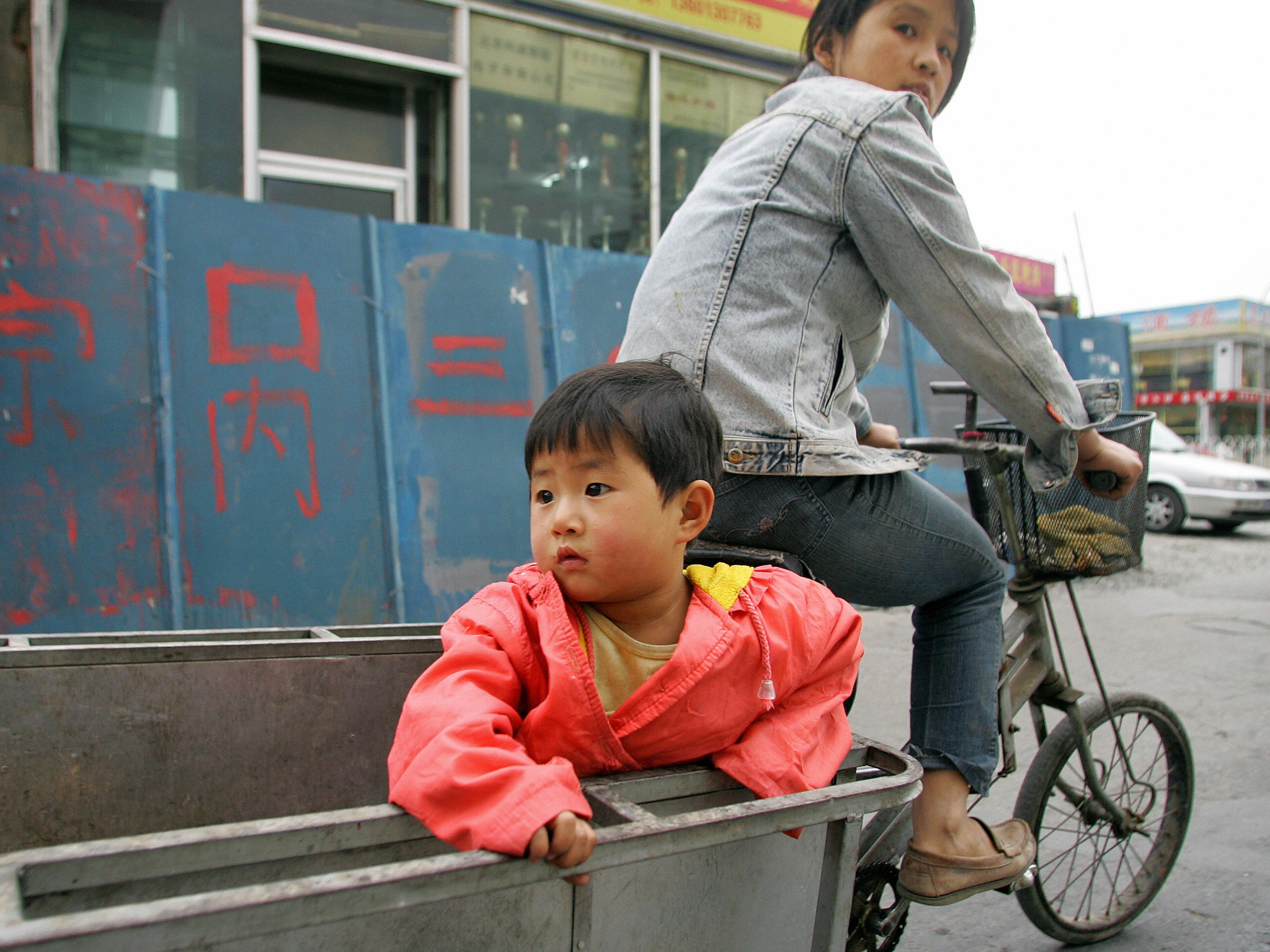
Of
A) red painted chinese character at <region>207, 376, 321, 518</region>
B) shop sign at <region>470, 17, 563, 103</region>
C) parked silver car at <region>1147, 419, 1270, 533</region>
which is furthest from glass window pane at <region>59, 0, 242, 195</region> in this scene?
parked silver car at <region>1147, 419, 1270, 533</region>

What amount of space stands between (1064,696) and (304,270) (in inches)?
179

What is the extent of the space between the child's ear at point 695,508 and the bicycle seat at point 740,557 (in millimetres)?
207

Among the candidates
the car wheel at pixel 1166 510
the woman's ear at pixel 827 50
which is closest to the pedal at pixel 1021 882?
the woman's ear at pixel 827 50

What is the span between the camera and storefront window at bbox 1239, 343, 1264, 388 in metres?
43.9

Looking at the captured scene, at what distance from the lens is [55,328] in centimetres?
474

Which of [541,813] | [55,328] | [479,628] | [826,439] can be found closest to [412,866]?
[541,813]

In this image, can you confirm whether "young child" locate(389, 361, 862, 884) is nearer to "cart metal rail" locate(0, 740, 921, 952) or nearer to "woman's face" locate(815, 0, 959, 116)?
"cart metal rail" locate(0, 740, 921, 952)

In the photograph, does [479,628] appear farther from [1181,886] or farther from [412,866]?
[1181,886]

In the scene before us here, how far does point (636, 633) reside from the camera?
1.46 m

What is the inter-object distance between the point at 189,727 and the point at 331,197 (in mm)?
6282

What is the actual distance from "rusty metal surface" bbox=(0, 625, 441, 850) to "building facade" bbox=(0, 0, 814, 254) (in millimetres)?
4783

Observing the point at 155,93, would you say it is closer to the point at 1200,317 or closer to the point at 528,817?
the point at 528,817

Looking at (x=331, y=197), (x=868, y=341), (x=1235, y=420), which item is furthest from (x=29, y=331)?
(x=1235, y=420)

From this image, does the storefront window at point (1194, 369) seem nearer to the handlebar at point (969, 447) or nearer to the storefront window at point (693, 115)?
the storefront window at point (693, 115)
